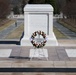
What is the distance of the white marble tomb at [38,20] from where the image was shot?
65.0ft

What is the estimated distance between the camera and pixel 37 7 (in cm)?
1992

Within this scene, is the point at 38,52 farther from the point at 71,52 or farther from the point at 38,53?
the point at 71,52

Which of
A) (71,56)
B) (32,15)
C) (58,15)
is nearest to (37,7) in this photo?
(32,15)

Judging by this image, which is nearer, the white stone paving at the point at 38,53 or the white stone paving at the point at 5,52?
the white stone paving at the point at 38,53

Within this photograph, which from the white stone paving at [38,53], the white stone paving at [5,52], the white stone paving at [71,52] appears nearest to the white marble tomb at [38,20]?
the white stone paving at [71,52]

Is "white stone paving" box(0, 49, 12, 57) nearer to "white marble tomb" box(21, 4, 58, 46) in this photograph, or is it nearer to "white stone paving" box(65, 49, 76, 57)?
"white marble tomb" box(21, 4, 58, 46)

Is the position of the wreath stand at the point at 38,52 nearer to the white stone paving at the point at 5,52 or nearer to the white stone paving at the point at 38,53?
the white stone paving at the point at 38,53

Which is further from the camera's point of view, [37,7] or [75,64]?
[37,7]

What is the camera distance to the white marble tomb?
65.0ft

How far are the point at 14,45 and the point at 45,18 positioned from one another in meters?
2.62

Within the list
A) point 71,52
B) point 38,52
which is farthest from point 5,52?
point 71,52

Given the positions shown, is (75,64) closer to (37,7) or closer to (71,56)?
(71,56)

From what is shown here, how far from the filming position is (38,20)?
20047 mm

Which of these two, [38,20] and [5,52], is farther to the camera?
[38,20]
